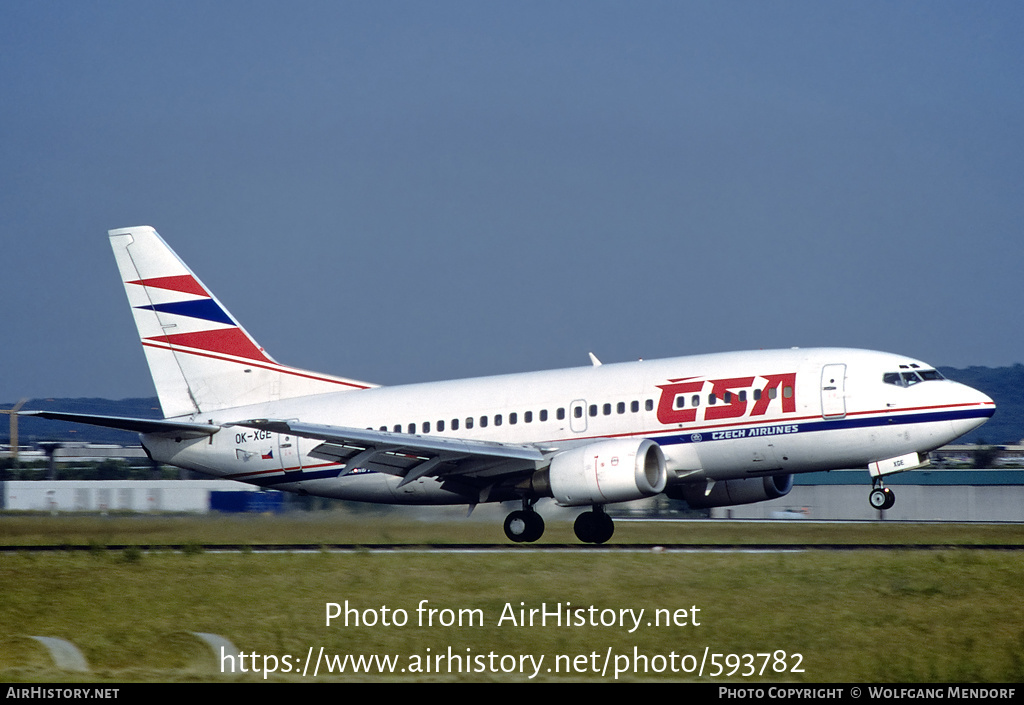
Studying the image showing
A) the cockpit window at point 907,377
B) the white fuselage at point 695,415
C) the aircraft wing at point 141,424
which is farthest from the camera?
the aircraft wing at point 141,424

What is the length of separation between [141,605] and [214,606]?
45.0 inches

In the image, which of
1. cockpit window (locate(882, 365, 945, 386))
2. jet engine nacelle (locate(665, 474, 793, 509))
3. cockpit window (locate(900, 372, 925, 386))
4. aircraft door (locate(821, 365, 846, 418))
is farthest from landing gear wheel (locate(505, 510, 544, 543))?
cockpit window (locate(900, 372, 925, 386))

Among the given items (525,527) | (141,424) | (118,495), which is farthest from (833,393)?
(118,495)

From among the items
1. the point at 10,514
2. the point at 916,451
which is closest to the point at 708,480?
the point at 916,451

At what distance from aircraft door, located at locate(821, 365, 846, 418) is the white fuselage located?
2 centimetres

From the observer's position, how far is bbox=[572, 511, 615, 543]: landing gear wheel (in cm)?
2847

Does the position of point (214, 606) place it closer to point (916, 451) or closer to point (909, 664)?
point (909, 664)

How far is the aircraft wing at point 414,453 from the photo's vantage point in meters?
26.3

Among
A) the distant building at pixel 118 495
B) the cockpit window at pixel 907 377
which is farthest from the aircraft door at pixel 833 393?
the distant building at pixel 118 495

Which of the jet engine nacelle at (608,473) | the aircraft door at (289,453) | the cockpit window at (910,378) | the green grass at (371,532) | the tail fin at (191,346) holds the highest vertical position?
the tail fin at (191,346)

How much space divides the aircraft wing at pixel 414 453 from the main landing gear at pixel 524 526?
110 centimetres

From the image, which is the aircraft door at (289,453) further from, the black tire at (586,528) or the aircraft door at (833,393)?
the aircraft door at (833,393)

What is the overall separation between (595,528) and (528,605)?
10631 mm
